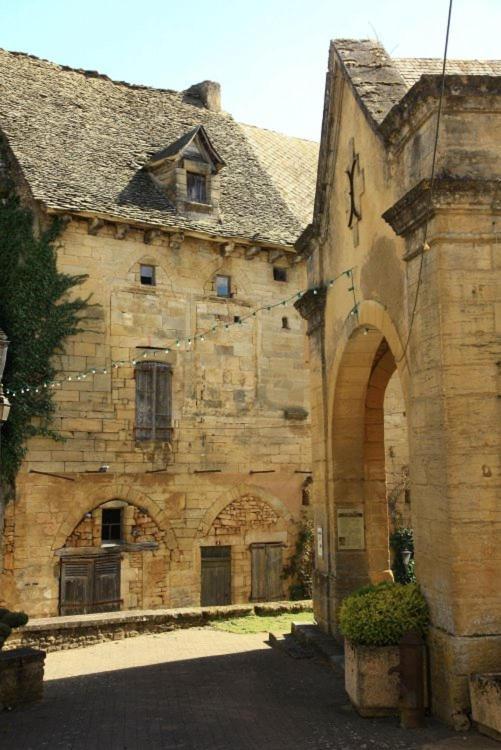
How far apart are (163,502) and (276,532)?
10.1 feet

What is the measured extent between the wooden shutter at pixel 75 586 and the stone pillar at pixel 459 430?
10309 millimetres

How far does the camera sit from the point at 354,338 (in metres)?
10.6

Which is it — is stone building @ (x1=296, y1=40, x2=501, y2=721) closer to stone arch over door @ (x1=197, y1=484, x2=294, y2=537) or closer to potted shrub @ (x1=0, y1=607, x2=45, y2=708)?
potted shrub @ (x1=0, y1=607, x2=45, y2=708)

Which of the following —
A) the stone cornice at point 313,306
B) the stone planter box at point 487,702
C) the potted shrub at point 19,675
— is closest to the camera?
the stone planter box at point 487,702

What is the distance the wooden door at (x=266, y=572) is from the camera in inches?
720

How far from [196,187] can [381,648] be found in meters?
14.0

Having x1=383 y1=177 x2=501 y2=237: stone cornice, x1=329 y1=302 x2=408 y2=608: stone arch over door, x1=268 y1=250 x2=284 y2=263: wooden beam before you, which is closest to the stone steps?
x1=329 y1=302 x2=408 y2=608: stone arch over door

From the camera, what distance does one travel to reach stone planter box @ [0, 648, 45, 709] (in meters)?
8.90

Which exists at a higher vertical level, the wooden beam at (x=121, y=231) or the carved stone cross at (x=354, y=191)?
the wooden beam at (x=121, y=231)

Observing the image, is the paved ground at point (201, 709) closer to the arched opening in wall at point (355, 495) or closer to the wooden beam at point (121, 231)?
the arched opening in wall at point (355, 495)

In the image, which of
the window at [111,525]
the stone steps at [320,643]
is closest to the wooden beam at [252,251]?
the window at [111,525]

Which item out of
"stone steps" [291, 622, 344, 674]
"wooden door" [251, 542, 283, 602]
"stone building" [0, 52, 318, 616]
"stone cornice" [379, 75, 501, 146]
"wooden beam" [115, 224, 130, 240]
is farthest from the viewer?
"wooden door" [251, 542, 283, 602]

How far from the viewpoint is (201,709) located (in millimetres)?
8484

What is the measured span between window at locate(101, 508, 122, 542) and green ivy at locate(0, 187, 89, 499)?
2.26m
